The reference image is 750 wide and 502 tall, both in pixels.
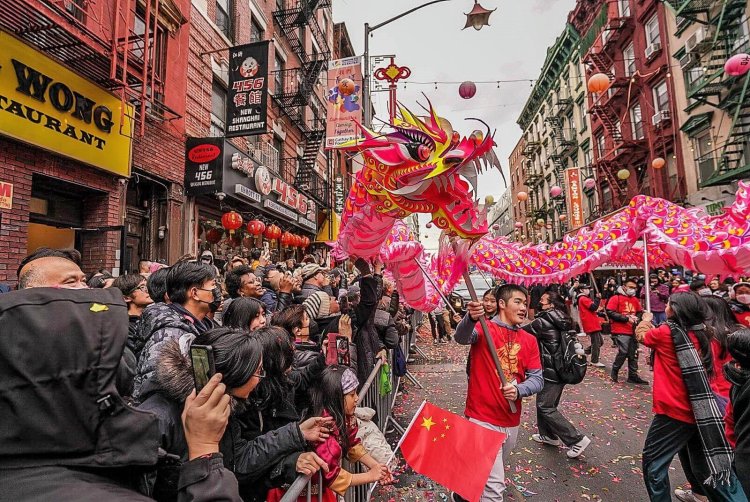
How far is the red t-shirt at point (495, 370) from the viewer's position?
3430mm

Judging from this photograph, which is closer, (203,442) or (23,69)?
(203,442)

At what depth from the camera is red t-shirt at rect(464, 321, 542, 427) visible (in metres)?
3.43

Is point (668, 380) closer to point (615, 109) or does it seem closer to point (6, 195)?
point (6, 195)

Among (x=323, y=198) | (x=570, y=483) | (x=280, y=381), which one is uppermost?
(x=323, y=198)

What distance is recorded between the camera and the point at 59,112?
19.9ft

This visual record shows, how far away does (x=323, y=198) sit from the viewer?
20812 mm

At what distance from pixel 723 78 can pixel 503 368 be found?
661 inches

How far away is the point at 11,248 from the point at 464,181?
255 inches

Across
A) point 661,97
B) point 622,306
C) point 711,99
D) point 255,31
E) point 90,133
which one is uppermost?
point 255,31

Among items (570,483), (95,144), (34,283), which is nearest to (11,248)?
(95,144)

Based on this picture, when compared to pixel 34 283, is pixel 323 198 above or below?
above

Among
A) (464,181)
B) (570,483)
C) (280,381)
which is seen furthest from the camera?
(570,483)

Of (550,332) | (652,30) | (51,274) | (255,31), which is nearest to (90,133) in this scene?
(51,274)

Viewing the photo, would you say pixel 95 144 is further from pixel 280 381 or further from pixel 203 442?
pixel 203 442
